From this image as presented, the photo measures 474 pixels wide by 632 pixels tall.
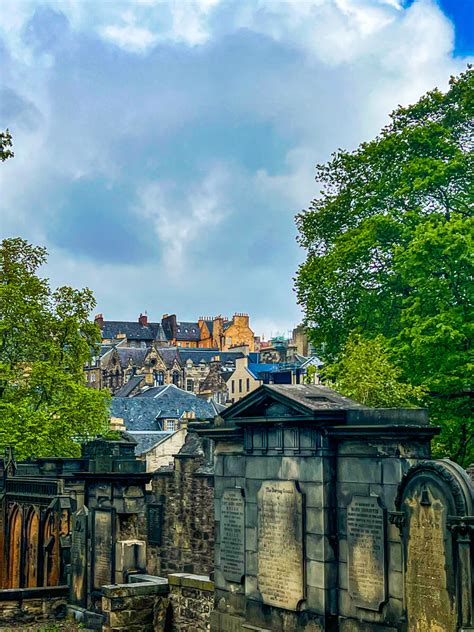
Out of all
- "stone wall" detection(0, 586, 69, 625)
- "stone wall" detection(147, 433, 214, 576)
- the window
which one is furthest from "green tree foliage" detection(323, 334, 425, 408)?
the window

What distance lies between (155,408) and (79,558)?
1832 inches

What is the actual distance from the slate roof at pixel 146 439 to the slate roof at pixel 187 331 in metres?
82.1

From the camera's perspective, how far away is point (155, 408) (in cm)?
6894

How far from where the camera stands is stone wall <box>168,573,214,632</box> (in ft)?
53.1

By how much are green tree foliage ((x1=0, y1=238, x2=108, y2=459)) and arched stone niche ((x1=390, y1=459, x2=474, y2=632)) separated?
28.0 metres

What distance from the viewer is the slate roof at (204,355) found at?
122m

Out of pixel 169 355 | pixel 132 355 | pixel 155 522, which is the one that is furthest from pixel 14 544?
pixel 169 355

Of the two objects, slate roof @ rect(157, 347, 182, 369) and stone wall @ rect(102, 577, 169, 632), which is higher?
slate roof @ rect(157, 347, 182, 369)

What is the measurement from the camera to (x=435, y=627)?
11.2 meters

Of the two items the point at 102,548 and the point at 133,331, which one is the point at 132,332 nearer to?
the point at 133,331

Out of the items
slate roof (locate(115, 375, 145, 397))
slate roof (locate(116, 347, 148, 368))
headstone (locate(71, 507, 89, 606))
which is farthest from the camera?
slate roof (locate(116, 347, 148, 368))

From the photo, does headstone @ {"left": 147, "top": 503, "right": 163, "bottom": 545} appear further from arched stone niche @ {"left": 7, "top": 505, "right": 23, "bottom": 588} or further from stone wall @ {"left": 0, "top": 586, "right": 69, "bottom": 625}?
stone wall @ {"left": 0, "top": 586, "right": 69, "bottom": 625}

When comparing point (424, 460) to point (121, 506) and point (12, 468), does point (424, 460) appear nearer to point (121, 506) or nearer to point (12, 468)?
point (121, 506)

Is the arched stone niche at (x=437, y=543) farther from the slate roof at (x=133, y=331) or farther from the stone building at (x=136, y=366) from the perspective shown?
the slate roof at (x=133, y=331)
